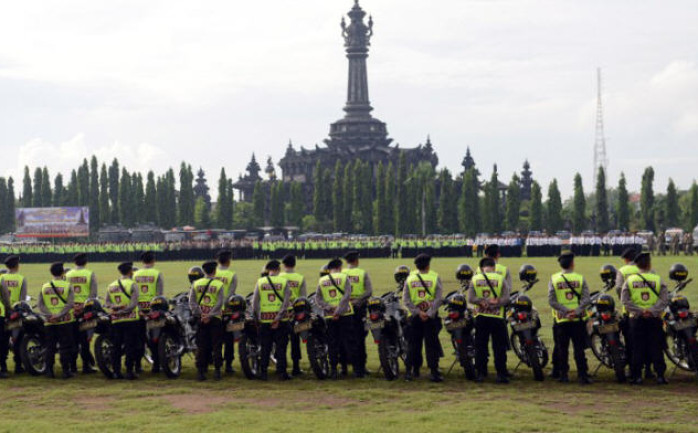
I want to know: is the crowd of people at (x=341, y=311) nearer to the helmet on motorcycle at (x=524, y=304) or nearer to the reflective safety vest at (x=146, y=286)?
the reflective safety vest at (x=146, y=286)

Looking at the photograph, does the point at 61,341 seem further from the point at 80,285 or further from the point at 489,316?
the point at 489,316

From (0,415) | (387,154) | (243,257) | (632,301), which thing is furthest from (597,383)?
(387,154)

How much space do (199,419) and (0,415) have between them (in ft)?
8.32

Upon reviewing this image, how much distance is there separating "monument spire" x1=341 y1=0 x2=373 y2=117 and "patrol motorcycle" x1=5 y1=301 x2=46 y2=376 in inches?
5724

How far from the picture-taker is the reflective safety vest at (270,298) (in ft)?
48.6

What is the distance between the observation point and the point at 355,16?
536 ft

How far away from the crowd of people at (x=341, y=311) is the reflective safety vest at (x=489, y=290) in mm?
14

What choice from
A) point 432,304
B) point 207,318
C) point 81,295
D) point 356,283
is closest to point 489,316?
point 432,304

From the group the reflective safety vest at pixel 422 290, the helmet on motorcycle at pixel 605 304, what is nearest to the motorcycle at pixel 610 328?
the helmet on motorcycle at pixel 605 304

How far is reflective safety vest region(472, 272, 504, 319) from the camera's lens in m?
14.4

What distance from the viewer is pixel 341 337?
15.1m

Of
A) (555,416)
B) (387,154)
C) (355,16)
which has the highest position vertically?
(355,16)

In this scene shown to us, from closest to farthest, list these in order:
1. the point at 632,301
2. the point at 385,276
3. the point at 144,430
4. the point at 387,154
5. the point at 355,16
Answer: the point at 144,430 < the point at 632,301 < the point at 385,276 < the point at 387,154 < the point at 355,16

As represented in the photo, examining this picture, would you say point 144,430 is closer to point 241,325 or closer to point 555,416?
point 241,325
